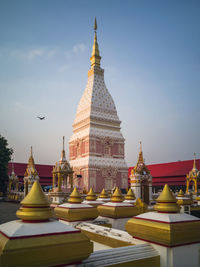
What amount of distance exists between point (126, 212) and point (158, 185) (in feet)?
103

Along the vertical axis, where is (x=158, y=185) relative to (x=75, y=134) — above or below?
below

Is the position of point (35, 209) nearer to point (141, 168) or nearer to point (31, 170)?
point (141, 168)

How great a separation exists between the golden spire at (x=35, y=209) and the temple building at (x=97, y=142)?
28.6 metres

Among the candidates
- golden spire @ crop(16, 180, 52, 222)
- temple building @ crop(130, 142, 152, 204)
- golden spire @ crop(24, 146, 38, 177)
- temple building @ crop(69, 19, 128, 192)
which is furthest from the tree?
golden spire @ crop(16, 180, 52, 222)

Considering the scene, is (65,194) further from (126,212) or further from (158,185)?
(158,185)

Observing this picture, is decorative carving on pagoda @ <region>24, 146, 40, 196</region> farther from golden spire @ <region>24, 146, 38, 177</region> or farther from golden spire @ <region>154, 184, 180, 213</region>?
golden spire @ <region>154, 184, 180, 213</region>

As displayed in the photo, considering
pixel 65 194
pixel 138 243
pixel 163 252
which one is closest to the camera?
pixel 163 252

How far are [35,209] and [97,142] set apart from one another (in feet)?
102

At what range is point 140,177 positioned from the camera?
71.1 feet

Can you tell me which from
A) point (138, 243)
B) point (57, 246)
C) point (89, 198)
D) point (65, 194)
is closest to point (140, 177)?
point (65, 194)

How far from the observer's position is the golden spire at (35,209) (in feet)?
9.89

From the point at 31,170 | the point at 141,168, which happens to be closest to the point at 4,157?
the point at 31,170

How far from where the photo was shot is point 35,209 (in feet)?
10.1

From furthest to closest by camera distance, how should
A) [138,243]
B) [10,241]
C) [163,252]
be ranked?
[138,243] → [163,252] → [10,241]
